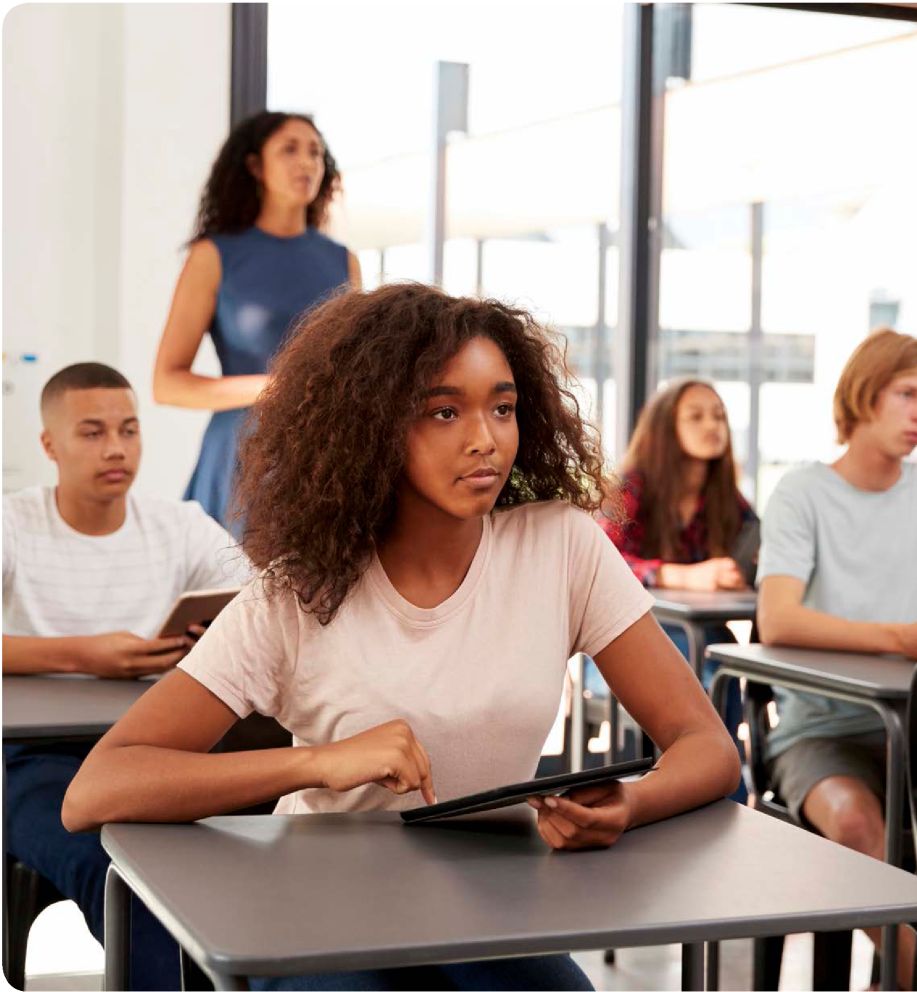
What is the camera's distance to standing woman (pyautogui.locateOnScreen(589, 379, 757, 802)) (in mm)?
4172

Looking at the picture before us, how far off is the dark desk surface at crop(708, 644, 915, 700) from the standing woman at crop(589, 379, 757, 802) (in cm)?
123

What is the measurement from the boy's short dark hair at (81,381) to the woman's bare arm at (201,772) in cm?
151

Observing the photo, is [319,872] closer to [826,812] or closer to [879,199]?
[826,812]

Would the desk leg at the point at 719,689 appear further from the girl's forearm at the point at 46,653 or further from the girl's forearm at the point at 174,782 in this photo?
the girl's forearm at the point at 174,782

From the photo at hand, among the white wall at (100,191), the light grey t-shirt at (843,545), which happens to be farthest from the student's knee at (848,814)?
the white wall at (100,191)

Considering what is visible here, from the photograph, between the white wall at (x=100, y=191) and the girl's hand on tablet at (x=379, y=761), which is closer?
the girl's hand on tablet at (x=379, y=761)

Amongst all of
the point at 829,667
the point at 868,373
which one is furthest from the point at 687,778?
the point at 868,373

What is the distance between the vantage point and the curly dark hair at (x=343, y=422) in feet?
5.49

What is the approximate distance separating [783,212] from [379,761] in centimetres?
424

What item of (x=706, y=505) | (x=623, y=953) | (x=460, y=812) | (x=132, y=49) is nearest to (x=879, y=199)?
(x=706, y=505)

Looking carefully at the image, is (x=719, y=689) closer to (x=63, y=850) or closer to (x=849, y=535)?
(x=849, y=535)

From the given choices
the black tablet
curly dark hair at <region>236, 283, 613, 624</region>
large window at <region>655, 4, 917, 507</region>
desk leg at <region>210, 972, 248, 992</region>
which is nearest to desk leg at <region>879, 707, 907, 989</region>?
curly dark hair at <region>236, 283, 613, 624</region>

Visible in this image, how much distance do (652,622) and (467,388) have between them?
363 millimetres

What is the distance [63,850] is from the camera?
7.47ft
